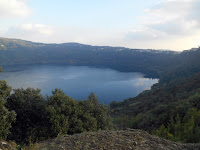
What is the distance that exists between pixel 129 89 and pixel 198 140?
7255 cm

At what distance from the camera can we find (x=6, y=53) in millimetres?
189625

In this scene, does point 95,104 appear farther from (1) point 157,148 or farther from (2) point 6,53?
(2) point 6,53

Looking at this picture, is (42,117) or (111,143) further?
(42,117)

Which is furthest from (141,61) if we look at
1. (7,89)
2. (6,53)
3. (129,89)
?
(7,89)

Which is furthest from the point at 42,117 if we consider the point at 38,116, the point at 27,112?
the point at 27,112

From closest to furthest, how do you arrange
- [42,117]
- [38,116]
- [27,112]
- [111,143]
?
[111,143] → [42,117] → [27,112] → [38,116]

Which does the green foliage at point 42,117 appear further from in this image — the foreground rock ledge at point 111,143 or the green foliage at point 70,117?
the foreground rock ledge at point 111,143

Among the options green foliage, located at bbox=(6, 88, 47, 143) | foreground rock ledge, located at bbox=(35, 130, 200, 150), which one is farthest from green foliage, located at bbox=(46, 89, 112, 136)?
foreground rock ledge, located at bbox=(35, 130, 200, 150)

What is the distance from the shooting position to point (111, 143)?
7191 mm

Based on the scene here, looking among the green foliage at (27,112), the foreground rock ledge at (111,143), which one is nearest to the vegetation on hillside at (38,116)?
the green foliage at (27,112)

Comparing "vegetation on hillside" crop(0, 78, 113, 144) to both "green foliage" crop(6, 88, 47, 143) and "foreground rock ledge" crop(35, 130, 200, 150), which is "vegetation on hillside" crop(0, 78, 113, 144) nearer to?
"green foliage" crop(6, 88, 47, 143)

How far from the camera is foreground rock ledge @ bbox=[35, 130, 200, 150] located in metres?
6.80

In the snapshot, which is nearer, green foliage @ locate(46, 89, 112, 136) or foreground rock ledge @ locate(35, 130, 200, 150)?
foreground rock ledge @ locate(35, 130, 200, 150)

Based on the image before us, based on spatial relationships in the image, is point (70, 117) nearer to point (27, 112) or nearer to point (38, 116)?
point (38, 116)
